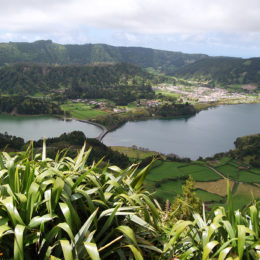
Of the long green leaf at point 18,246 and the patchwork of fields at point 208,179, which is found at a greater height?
the long green leaf at point 18,246

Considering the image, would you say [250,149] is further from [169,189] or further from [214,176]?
[169,189]

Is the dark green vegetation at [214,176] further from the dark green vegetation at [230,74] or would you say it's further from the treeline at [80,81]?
the dark green vegetation at [230,74]

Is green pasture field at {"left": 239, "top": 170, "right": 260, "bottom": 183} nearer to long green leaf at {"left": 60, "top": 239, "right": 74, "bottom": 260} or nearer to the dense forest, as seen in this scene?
the dense forest

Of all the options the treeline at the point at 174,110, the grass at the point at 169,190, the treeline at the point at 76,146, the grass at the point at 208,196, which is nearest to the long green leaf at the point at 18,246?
the grass at the point at 169,190

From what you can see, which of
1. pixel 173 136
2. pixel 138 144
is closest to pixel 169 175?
pixel 138 144

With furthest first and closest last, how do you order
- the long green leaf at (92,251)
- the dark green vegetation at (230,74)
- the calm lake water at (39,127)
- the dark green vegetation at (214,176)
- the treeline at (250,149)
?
the dark green vegetation at (230,74)
the calm lake water at (39,127)
the treeline at (250,149)
the dark green vegetation at (214,176)
the long green leaf at (92,251)

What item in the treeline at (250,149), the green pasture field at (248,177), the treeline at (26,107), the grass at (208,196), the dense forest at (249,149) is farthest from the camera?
the treeline at (26,107)

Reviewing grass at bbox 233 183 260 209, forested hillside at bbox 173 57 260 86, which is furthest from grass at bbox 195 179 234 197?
forested hillside at bbox 173 57 260 86

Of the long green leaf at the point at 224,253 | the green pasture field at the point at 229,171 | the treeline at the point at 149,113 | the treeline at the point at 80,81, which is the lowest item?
the green pasture field at the point at 229,171
